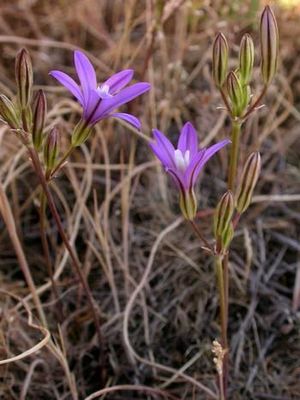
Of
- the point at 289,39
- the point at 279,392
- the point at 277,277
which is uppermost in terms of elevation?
the point at 289,39

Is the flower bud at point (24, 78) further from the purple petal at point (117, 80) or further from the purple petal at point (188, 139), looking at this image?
the purple petal at point (188, 139)

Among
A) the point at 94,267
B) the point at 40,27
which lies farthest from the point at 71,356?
the point at 40,27

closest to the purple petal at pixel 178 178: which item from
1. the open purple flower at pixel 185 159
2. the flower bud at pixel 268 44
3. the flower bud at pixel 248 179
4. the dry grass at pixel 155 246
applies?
the open purple flower at pixel 185 159

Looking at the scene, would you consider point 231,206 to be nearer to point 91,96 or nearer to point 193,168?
point 193,168

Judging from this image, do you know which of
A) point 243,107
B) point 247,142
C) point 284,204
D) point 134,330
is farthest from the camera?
point 247,142

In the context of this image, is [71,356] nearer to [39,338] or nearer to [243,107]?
[39,338]

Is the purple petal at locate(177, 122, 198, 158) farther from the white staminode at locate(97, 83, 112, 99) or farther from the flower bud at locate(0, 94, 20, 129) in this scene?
the flower bud at locate(0, 94, 20, 129)

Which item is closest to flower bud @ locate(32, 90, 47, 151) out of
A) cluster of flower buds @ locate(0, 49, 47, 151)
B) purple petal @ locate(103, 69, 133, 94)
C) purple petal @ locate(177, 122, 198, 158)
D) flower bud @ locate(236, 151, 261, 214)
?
cluster of flower buds @ locate(0, 49, 47, 151)

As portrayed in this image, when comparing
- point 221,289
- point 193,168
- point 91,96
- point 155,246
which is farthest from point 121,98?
point 155,246
